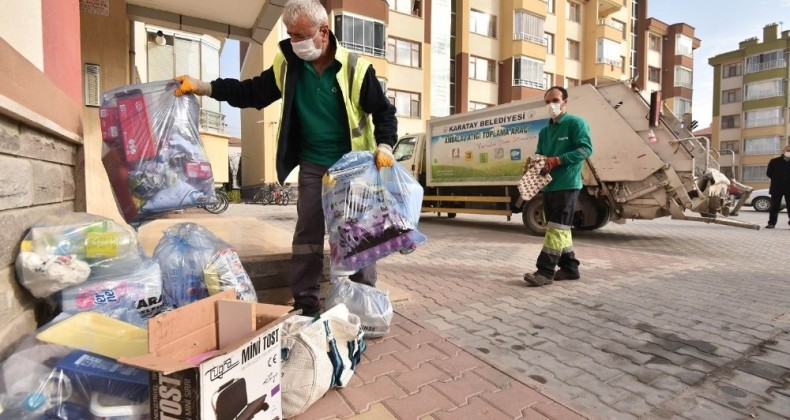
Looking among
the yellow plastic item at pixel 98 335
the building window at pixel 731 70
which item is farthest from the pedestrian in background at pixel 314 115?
the building window at pixel 731 70

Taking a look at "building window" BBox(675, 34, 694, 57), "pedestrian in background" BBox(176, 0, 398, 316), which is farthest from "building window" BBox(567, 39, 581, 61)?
"pedestrian in background" BBox(176, 0, 398, 316)

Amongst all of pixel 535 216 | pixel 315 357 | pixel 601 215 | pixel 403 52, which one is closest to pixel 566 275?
pixel 315 357

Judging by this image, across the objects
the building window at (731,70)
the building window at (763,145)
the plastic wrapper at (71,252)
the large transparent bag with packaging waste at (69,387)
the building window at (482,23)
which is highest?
the building window at (731,70)

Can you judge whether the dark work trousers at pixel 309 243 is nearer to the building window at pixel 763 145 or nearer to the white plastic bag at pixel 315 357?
the white plastic bag at pixel 315 357

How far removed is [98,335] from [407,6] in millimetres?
23227

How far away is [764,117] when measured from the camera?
37188 mm

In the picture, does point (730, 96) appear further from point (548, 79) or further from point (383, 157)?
point (383, 157)

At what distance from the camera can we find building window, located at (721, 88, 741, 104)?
39.4 metres

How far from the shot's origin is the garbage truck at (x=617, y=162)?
6742 millimetres

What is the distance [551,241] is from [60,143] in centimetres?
375

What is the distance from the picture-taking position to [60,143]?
234 cm

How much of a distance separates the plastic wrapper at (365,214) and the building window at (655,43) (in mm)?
39853

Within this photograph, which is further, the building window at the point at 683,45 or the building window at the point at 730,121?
the building window at the point at 730,121

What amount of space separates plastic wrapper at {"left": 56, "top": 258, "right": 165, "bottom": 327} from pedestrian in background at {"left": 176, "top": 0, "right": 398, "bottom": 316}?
0.75 metres
